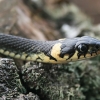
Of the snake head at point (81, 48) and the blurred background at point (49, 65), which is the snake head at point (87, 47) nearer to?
the snake head at point (81, 48)

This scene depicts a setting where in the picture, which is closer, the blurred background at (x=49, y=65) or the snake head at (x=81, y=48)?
the blurred background at (x=49, y=65)

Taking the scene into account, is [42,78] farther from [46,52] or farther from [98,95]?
[98,95]

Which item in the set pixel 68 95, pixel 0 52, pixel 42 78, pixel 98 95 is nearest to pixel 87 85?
pixel 98 95

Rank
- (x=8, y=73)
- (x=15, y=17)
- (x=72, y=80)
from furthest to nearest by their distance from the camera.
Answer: (x=15, y=17), (x=72, y=80), (x=8, y=73)

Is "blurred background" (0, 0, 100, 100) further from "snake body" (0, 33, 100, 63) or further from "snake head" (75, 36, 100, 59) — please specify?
"snake head" (75, 36, 100, 59)

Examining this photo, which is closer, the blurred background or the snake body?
the blurred background

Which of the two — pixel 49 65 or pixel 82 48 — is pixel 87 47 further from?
pixel 49 65

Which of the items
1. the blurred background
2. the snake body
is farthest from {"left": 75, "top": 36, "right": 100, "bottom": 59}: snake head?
the blurred background

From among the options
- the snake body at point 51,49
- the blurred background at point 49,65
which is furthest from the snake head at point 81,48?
the blurred background at point 49,65
